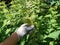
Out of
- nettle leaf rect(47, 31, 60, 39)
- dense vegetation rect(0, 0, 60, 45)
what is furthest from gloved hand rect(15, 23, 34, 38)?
nettle leaf rect(47, 31, 60, 39)

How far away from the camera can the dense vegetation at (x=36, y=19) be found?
2.71 meters

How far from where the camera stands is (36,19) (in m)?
2.81

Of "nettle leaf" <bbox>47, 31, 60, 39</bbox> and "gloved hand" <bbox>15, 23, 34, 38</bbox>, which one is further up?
"gloved hand" <bbox>15, 23, 34, 38</bbox>

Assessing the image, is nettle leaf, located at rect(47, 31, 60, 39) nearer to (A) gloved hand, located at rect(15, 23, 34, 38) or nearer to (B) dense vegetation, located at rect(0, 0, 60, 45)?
(B) dense vegetation, located at rect(0, 0, 60, 45)

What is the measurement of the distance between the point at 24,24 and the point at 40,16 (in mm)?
285

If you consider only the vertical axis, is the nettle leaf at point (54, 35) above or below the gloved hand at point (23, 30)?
below

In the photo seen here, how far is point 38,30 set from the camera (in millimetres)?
2715

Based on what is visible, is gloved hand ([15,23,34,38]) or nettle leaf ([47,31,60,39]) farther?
gloved hand ([15,23,34,38])

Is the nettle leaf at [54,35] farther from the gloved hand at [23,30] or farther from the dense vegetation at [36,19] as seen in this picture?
the gloved hand at [23,30]

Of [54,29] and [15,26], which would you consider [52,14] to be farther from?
[15,26]

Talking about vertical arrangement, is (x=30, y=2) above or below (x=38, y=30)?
above

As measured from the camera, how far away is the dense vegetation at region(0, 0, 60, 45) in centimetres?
271

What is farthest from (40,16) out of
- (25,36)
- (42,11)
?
(25,36)

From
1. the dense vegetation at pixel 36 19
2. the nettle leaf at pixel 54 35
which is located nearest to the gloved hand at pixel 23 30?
the dense vegetation at pixel 36 19
